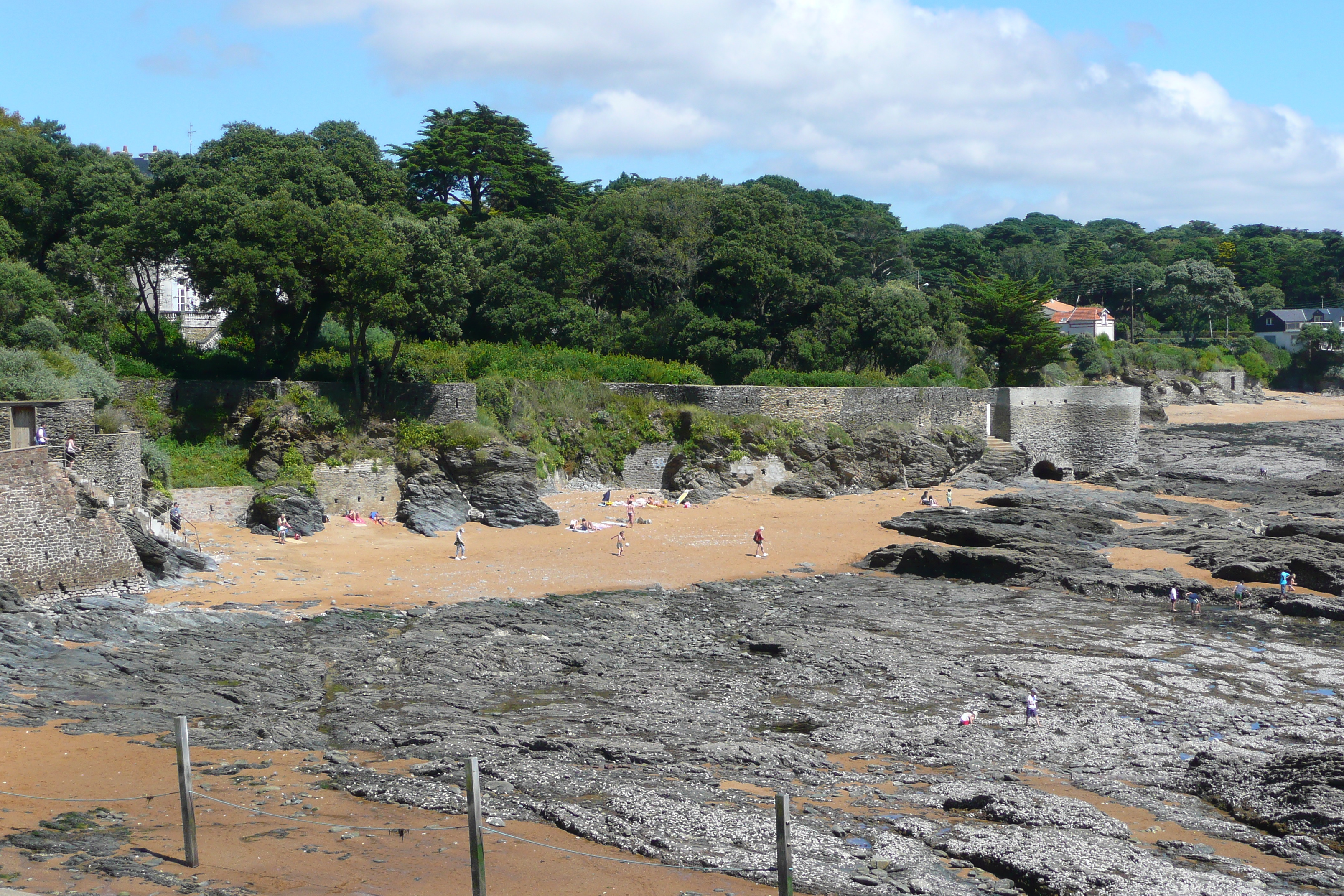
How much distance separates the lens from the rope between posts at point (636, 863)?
1027cm

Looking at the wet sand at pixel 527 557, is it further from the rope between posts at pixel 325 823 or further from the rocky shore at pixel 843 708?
the rope between posts at pixel 325 823

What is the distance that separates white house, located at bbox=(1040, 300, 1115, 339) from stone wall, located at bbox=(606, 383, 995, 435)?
36.3 metres

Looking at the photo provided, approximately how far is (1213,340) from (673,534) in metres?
68.2

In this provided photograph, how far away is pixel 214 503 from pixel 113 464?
A: 365 cm

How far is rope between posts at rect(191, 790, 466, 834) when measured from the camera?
35.6 feet

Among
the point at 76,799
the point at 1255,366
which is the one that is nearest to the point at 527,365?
the point at 76,799

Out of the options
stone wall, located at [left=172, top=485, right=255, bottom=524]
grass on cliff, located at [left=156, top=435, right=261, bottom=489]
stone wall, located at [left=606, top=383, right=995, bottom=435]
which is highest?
stone wall, located at [left=606, top=383, right=995, bottom=435]

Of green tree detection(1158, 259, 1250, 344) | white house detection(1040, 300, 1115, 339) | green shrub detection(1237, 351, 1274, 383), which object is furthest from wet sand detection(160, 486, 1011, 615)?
green tree detection(1158, 259, 1250, 344)

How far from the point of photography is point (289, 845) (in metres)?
10.5

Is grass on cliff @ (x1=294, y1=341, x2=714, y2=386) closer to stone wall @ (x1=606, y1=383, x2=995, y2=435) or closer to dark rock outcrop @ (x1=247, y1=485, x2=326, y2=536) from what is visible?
stone wall @ (x1=606, y1=383, x2=995, y2=435)

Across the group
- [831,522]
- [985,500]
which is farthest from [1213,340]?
[831,522]

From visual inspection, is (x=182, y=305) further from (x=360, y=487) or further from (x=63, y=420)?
(x=63, y=420)

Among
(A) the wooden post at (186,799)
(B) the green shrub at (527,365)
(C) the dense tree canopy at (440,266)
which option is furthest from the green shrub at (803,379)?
(A) the wooden post at (186,799)

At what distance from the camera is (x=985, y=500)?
34312 mm
